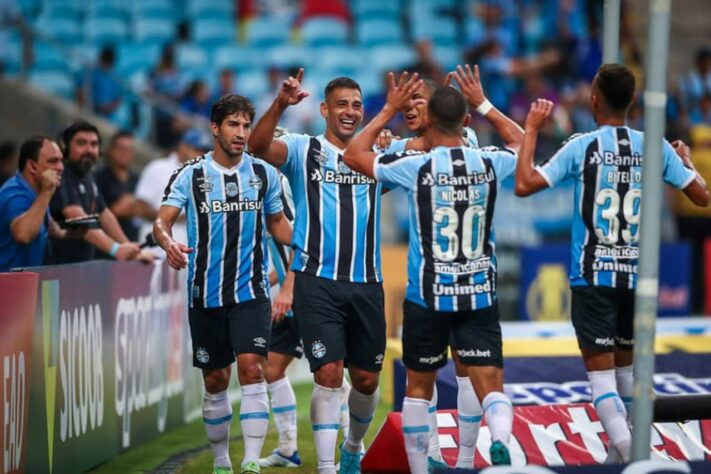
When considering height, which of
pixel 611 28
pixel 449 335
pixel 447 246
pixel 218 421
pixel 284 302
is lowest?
pixel 218 421

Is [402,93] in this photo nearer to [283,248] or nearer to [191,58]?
[283,248]

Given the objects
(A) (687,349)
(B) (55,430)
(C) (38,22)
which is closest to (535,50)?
(C) (38,22)

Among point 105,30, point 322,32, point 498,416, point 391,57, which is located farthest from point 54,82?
point 498,416

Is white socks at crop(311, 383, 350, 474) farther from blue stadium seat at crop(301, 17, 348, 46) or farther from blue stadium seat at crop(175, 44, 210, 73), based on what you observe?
blue stadium seat at crop(301, 17, 348, 46)

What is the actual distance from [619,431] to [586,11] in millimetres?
15862

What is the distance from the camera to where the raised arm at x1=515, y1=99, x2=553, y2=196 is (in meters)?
6.84

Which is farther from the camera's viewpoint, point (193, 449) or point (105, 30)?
point (105, 30)

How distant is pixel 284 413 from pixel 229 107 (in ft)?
7.69

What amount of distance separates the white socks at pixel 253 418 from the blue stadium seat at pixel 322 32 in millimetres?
14568

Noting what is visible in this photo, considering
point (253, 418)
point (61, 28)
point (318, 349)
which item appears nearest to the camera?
point (318, 349)

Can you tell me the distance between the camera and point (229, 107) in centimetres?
804

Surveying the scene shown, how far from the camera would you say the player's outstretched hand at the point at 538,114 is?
6.88m

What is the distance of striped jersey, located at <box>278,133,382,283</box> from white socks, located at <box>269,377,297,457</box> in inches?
63.2

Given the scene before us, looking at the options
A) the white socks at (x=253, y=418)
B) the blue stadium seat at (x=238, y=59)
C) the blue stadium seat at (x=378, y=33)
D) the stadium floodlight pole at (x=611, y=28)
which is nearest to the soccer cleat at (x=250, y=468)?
the white socks at (x=253, y=418)
